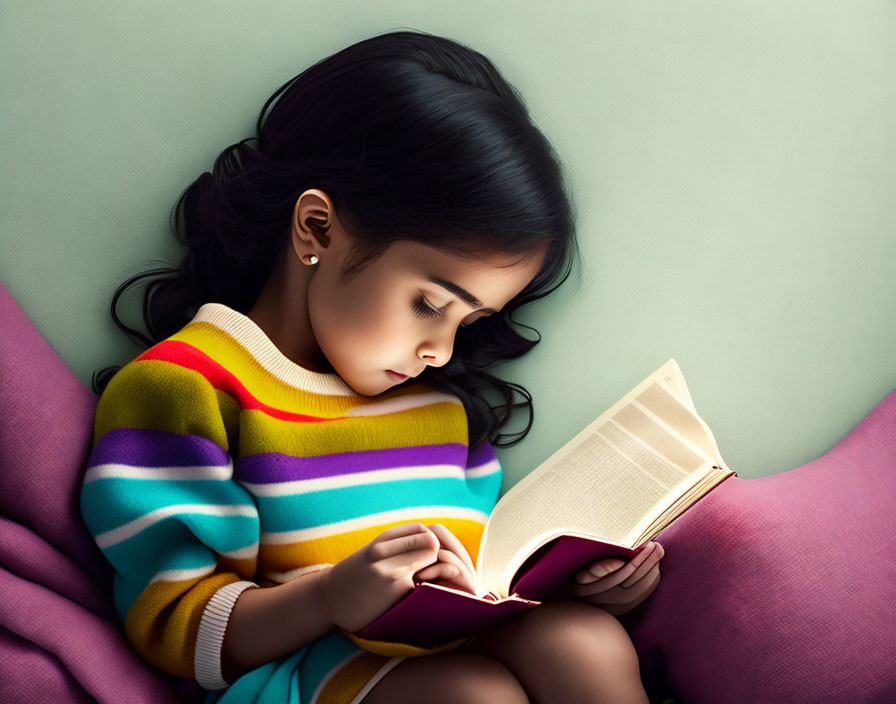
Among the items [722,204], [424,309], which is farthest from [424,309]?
[722,204]

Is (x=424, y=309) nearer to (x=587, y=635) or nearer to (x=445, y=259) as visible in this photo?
(x=445, y=259)

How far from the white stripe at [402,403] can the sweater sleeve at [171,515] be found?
0.18m

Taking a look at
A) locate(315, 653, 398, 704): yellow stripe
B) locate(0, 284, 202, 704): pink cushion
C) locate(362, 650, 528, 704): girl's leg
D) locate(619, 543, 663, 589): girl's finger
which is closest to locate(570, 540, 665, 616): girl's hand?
locate(619, 543, 663, 589): girl's finger

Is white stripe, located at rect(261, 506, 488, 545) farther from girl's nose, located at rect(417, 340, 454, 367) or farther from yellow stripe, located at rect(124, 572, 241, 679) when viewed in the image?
girl's nose, located at rect(417, 340, 454, 367)

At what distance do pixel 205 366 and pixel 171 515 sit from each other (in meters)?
0.16

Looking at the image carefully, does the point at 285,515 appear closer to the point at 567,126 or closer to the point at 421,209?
the point at 421,209

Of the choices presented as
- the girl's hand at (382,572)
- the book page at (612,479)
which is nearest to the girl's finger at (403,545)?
the girl's hand at (382,572)

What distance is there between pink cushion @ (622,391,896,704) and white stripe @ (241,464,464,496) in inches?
10.9

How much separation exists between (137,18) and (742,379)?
894 mm

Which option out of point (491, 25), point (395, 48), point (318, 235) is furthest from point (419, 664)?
point (491, 25)

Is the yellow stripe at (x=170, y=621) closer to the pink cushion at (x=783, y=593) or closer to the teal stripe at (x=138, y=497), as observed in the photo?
the teal stripe at (x=138, y=497)

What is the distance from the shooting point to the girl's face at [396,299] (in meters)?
0.92

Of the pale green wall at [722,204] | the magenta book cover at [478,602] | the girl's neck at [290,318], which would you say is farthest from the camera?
the pale green wall at [722,204]

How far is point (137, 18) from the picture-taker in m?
1.05
